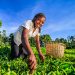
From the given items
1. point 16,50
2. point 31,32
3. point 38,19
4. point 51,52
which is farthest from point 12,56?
point 51,52

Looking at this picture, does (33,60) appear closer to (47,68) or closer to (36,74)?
(36,74)

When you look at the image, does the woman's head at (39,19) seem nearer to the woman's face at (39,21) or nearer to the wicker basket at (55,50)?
the woman's face at (39,21)

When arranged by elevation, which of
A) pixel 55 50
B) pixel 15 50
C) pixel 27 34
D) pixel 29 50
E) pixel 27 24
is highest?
pixel 55 50

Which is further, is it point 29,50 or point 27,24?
point 27,24

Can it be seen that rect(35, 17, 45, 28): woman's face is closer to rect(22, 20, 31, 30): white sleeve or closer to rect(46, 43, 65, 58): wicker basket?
rect(22, 20, 31, 30): white sleeve

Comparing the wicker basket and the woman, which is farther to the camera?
the wicker basket

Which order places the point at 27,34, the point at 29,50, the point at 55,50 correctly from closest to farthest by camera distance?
the point at 29,50 → the point at 27,34 → the point at 55,50

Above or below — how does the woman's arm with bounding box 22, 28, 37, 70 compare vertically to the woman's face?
below

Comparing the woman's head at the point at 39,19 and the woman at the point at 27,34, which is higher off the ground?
the woman's head at the point at 39,19

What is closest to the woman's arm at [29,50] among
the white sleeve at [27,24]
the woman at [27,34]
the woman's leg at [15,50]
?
the woman at [27,34]

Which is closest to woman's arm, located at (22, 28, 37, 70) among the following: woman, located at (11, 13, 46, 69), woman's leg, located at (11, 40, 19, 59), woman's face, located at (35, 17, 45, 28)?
woman, located at (11, 13, 46, 69)

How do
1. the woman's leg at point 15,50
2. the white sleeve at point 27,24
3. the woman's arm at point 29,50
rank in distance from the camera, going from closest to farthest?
the woman's arm at point 29,50 → the white sleeve at point 27,24 → the woman's leg at point 15,50

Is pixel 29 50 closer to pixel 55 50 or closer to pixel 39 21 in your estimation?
pixel 39 21

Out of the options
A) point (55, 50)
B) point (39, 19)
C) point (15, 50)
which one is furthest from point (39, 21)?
point (55, 50)
